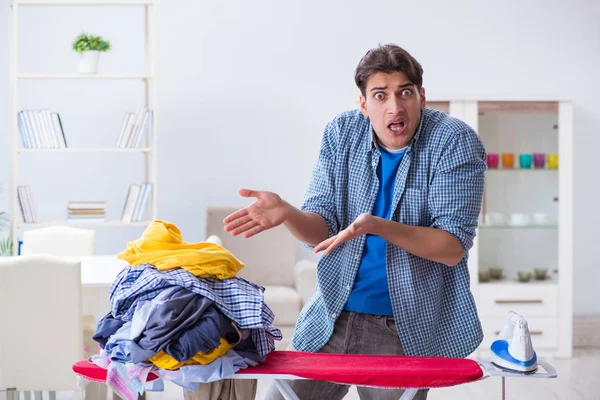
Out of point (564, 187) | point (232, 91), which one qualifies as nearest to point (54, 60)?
point (232, 91)

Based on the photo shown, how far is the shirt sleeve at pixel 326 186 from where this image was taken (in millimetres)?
2141

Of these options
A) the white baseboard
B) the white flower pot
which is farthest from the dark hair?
the white baseboard

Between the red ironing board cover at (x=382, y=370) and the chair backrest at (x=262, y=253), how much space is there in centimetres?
323

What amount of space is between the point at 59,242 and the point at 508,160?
2.89 meters

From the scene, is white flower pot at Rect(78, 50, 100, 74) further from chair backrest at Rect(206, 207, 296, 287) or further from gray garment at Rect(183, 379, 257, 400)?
gray garment at Rect(183, 379, 257, 400)

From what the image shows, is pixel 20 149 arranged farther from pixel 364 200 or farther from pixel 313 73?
pixel 364 200

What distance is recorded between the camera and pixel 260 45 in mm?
5469

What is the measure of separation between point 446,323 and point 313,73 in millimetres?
3628

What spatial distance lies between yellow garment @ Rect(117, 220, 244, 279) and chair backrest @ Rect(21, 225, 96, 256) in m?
2.55

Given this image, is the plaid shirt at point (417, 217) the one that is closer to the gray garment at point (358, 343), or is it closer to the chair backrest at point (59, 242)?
the gray garment at point (358, 343)

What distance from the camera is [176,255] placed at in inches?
77.5

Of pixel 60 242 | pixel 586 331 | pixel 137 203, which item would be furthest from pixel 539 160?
pixel 60 242

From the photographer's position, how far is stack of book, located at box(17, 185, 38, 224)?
4891 millimetres

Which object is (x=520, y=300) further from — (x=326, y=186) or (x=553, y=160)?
(x=326, y=186)
